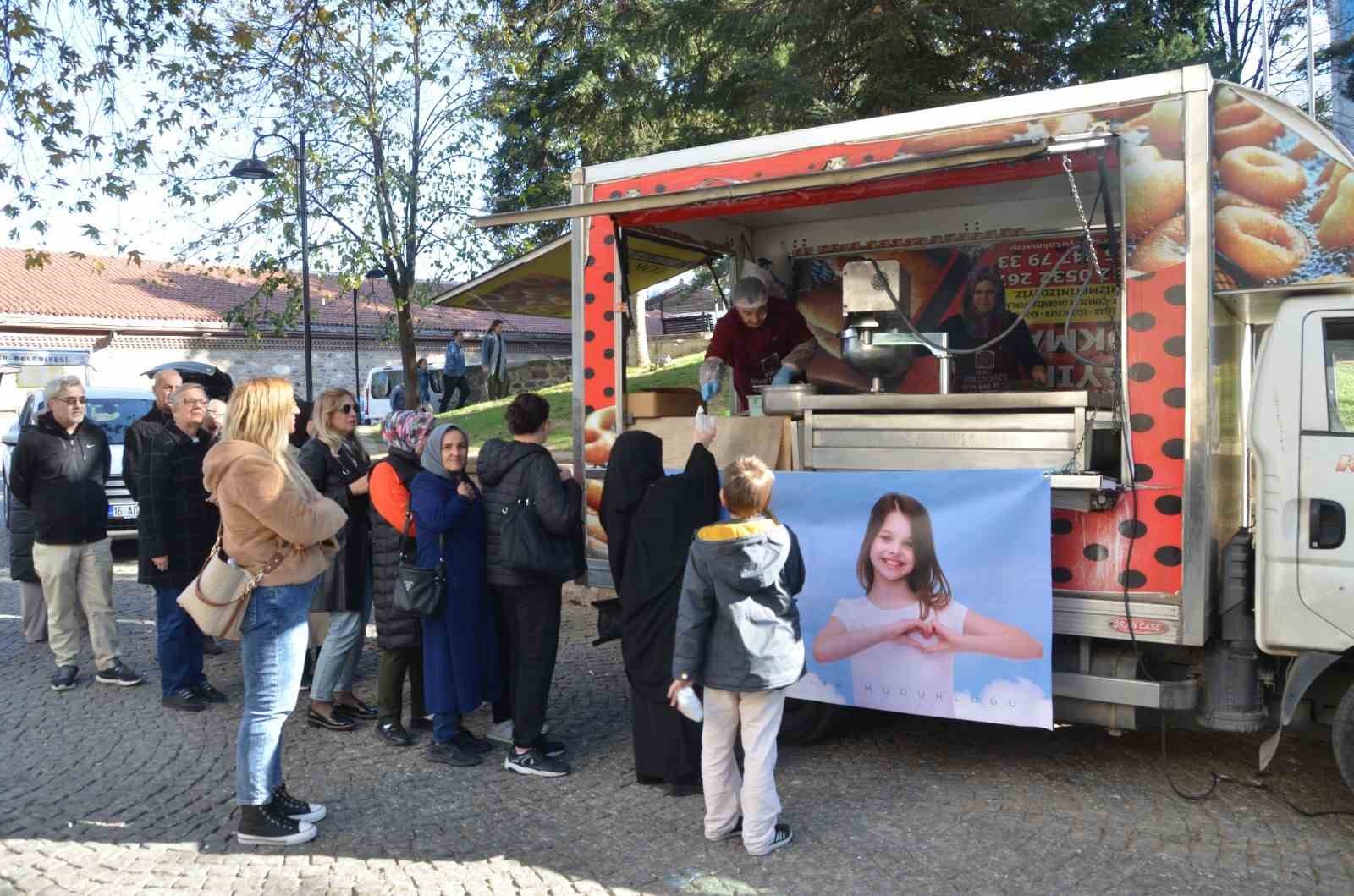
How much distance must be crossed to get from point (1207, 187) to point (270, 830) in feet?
13.7

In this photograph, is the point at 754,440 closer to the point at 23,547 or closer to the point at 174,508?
the point at 174,508

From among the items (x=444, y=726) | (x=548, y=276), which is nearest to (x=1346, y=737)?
(x=444, y=726)

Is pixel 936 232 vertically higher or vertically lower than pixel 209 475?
higher

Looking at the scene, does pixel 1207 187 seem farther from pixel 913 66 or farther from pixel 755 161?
pixel 913 66

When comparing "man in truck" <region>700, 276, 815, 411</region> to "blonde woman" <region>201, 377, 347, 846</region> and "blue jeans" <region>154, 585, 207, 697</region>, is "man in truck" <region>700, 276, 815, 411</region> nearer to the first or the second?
"blonde woman" <region>201, 377, 347, 846</region>

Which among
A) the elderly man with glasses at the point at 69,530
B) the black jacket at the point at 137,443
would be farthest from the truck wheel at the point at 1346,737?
the elderly man with glasses at the point at 69,530

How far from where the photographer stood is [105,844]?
13.7 ft

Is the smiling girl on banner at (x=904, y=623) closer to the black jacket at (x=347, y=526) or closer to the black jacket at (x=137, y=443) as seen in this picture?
the black jacket at (x=347, y=526)

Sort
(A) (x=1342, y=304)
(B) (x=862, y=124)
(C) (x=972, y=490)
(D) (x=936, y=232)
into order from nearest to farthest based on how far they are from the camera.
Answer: (A) (x=1342, y=304) → (C) (x=972, y=490) → (B) (x=862, y=124) → (D) (x=936, y=232)

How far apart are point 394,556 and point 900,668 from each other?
2.45 metres

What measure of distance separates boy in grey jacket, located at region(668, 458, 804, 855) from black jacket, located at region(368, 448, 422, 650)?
69.8 inches

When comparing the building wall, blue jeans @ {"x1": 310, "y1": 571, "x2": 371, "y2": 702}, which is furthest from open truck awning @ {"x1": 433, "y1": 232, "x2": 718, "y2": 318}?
the building wall

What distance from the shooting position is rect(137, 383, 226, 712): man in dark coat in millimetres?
5898

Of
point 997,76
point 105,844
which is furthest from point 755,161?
point 997,76
